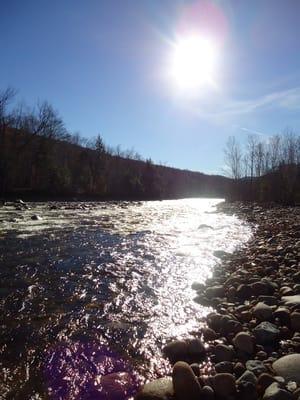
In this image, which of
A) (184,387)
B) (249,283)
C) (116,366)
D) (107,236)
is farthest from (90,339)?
(107,236)

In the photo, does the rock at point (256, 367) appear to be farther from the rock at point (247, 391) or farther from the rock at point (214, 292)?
the rock at point (214, 292)

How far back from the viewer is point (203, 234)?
1781 centimetres

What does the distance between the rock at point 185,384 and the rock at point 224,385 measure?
0.68 ft

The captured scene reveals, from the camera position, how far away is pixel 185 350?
16.7 ft

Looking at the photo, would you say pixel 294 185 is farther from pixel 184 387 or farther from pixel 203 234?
pixel 184 387

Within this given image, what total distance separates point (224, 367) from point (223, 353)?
14.7 inches

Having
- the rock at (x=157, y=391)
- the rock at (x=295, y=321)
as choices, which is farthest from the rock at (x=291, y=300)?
the rock at (x=157, y=391)

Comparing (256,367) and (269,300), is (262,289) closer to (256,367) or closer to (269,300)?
(269,300)

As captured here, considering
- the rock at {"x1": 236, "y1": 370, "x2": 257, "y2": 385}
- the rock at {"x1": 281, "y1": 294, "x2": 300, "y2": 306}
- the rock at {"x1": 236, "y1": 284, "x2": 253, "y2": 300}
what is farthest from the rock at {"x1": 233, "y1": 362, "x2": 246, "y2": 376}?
the rock at {"x1": 236, "y1": 284, "x2": 253, "y2": 300}

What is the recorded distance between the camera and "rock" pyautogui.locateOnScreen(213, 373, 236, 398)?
3.99 meters

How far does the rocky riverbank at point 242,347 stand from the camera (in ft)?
13.1

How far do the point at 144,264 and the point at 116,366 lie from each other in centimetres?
588

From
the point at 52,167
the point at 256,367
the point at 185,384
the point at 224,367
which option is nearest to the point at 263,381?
the point at 256,367

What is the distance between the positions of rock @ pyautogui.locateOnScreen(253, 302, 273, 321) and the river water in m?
0.95
